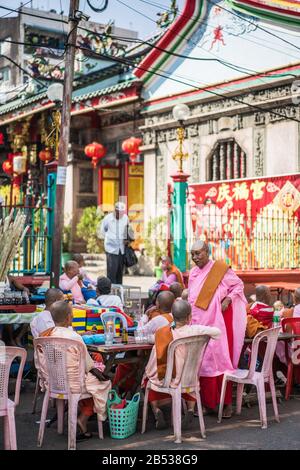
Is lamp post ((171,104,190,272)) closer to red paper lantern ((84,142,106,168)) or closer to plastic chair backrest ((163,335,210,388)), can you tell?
red paper lantern ((84,142,106,168))

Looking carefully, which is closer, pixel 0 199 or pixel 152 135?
pixel 0 199

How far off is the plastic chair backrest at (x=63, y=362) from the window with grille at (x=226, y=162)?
1202 centimetres

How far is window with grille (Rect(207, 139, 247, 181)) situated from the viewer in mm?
17122

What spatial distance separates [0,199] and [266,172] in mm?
7754

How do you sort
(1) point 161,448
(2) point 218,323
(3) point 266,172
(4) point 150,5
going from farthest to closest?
(3) point 266,172
(4) point 150,5
(2) point 218,323
(1) point 161,448

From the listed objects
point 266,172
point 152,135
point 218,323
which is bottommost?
point 218,323

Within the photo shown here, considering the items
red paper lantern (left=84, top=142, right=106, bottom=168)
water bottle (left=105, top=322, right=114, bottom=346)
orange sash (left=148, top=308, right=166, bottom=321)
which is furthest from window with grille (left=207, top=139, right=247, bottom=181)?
water bottle (left=105, top=322, right=114, bottom=346)

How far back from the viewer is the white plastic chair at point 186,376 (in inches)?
223

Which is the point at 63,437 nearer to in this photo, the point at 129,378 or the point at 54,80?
the point at 129,378

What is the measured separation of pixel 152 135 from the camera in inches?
758

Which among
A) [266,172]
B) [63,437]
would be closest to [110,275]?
[266,172]

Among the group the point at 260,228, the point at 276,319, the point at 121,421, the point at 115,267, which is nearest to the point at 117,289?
the point at 115,267

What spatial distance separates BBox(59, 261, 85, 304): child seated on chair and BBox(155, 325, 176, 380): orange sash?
3.31 metres

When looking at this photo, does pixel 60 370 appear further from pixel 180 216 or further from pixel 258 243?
pixel 258 243
